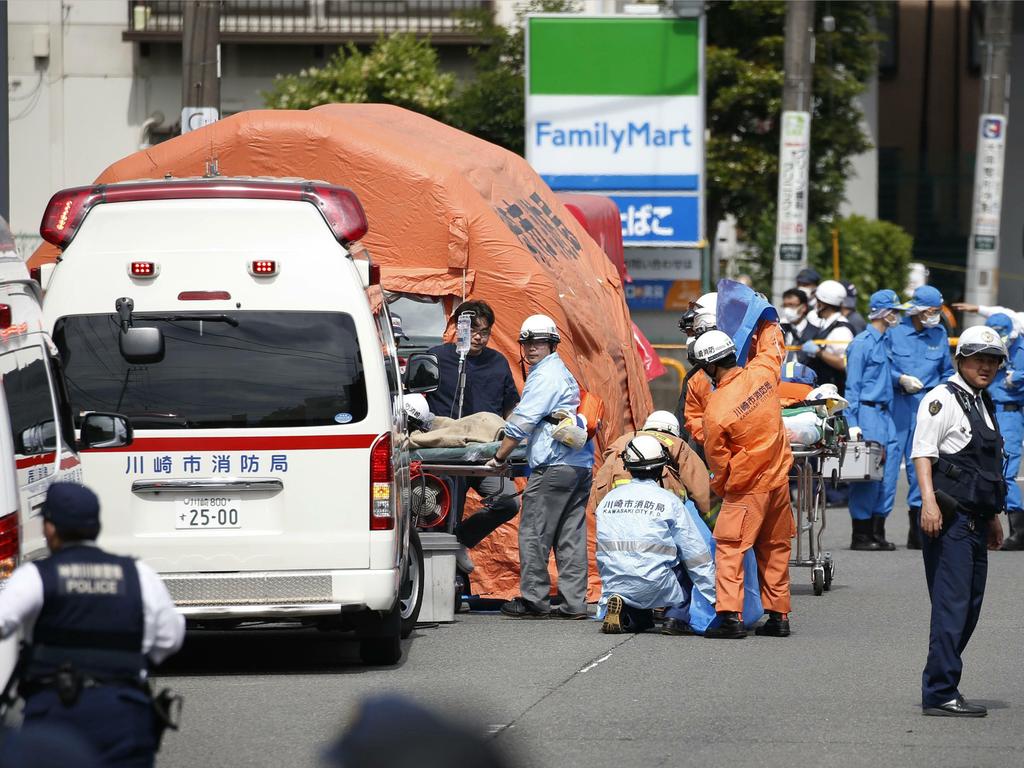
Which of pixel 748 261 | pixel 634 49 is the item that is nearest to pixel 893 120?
pixel 748 261

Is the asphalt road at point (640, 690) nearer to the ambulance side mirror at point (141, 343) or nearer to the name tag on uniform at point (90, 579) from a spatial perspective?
the ambulance side mirror at point (141, 343)

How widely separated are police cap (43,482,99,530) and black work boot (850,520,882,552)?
1073 cm

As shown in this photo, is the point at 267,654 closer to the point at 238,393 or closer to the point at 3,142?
the point at 238,393

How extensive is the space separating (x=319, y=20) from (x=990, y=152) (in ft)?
44.5

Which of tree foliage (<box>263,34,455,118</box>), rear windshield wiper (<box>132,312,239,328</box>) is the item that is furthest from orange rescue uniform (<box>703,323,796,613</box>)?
tree foliage (<box>263,34,455,118</box>)

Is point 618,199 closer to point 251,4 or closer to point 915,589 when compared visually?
point 915,589

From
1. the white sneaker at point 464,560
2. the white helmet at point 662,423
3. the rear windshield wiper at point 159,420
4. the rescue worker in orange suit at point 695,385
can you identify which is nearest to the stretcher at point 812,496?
the rescue worker in orange suit at point 695,385

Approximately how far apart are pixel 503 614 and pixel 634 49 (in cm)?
1147

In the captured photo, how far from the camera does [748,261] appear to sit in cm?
3419

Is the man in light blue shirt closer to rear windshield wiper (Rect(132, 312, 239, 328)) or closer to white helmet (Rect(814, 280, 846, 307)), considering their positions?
rear windshield wiper (Rect(132, 312, 239, 328))

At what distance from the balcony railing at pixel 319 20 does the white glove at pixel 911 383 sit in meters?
18.6

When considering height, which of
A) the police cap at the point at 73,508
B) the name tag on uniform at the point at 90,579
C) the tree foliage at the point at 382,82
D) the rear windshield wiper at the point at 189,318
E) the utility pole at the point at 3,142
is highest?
the tree foliage at the point at 382,82

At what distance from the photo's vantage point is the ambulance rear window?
938 centimetres

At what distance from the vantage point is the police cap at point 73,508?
5.42 metres
